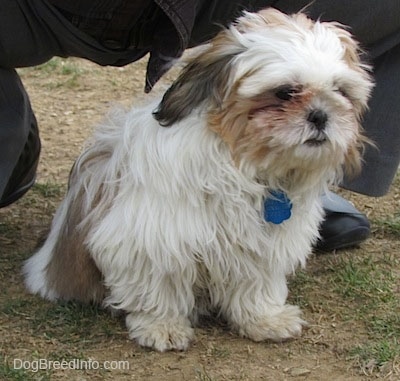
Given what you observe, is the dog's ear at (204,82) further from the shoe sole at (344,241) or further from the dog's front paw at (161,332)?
the shoe sole at (344,241)

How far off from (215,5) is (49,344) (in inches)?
41.5

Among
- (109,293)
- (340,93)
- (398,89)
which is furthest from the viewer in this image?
(398,89)

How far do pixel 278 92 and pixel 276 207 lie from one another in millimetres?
336

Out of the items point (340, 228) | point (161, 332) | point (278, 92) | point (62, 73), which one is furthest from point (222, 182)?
point (62, 73)

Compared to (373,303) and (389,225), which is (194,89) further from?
(389,225)

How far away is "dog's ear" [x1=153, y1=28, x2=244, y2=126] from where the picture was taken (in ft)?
7.63

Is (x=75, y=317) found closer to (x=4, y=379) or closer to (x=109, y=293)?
(x=109, y=293)

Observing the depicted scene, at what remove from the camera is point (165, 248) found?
2443 mm

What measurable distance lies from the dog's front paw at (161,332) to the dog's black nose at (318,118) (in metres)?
0.69

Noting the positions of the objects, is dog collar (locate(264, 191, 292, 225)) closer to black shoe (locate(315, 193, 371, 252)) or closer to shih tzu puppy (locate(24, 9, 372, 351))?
shih tzu puppy (locate(24, 9, 372, 351))

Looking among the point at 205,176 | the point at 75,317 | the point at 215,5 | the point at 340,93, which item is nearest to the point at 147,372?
the point at 75,317

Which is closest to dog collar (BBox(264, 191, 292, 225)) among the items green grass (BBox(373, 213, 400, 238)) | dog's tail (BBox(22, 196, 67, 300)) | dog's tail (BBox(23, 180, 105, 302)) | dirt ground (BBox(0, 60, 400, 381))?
dirt ground (BBox(0, 60, 400, 381))

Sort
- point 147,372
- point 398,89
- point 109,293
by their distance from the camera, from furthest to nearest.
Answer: point 398,89, point 109,293, point 147,372

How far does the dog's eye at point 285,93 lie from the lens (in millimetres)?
2262
